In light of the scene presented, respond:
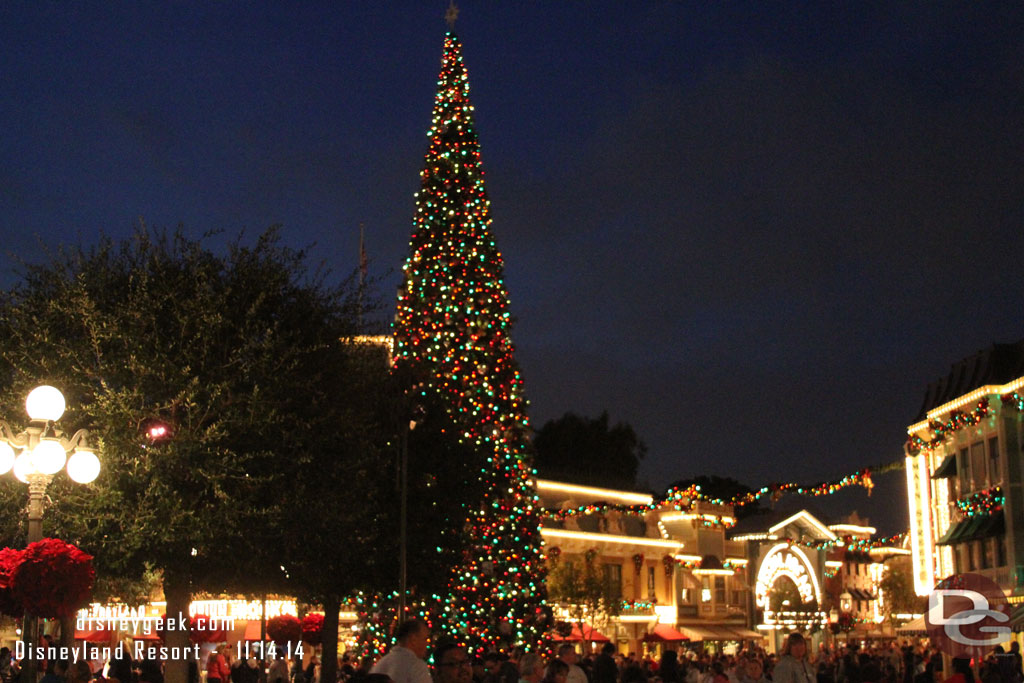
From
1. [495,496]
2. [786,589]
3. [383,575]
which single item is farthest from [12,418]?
[786,589]

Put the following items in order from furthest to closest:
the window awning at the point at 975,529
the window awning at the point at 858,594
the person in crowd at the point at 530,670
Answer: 1. the window awning at the point at 858,594
2. the window awning at the point at 975,529
3. the person in crowd at the point at 530,670

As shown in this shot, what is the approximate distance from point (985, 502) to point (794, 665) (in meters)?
32.0

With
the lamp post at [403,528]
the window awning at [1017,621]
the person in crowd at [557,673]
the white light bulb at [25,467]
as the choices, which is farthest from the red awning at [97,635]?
the window awning at [1017,621]

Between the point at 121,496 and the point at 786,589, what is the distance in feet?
201

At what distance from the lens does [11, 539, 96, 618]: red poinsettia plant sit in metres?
13.6

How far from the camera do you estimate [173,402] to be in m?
19.1

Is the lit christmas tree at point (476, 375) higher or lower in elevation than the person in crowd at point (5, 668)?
higher

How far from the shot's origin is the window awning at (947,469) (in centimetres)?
4625

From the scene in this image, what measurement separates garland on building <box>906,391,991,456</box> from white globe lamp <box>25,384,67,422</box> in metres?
A: 34.2

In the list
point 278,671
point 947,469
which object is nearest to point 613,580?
point 947,469

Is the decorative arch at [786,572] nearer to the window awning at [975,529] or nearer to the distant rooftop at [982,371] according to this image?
the distant rooftop at [982,371]

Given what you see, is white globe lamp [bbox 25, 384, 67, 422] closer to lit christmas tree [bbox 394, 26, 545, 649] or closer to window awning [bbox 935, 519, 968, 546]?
lit christmas tree [bbox 394, 26, 545, 649]

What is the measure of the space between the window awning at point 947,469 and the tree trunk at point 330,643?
27454 millimetres
